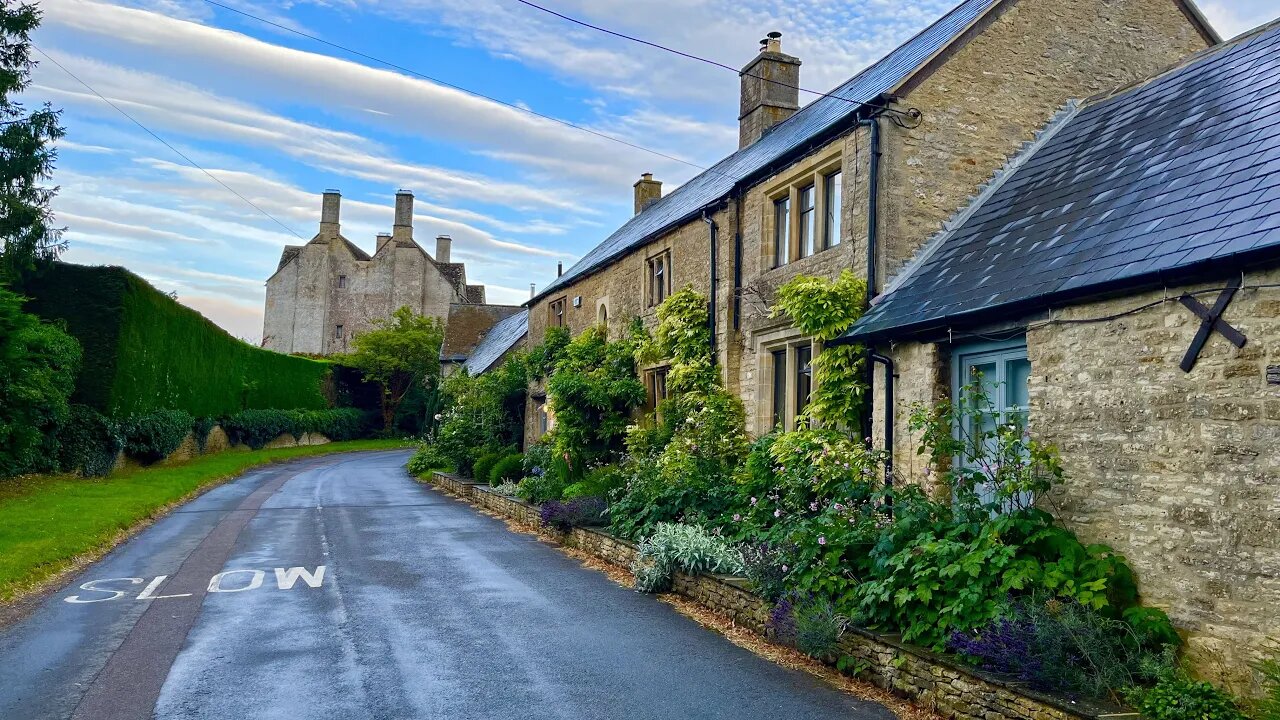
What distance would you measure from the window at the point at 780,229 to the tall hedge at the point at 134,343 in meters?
16.4

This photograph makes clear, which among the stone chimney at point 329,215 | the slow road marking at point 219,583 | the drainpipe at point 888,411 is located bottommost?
the slow road marking at point 219,583

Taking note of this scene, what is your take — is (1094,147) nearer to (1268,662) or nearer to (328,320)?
(1268,662)

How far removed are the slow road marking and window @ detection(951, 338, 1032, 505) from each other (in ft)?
26.4

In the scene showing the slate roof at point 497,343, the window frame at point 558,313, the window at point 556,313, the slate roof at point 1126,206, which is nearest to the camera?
the slate roof at point 1126,206

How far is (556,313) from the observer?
2792cm

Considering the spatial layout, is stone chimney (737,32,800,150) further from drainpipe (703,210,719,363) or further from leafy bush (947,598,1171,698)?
leafy bush (947,598,1171,698)

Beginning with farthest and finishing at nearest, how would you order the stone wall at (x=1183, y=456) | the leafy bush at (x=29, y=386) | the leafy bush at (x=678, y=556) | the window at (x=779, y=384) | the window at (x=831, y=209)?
the leafy bush at (x=29, y=386), the window at (x=779, y=384), the window at (x=831, y=209), the leafy bush at (x=678, y=556), the stone wall at (x=1183, y=456)

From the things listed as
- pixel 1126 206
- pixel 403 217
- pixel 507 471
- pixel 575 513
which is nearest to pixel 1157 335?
pixel 1126 206

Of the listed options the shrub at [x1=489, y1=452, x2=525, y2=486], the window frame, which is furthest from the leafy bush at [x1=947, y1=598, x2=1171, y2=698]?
the window frame

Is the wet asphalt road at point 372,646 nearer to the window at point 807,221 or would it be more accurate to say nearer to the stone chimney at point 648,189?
the window at point 807,221

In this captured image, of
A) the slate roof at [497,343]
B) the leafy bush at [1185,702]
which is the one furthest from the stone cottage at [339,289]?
the leafy bush at [1185,702]

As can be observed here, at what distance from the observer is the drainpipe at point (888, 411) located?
10.7 m

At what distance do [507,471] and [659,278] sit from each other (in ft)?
21.2

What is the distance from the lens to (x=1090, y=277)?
7715 millimetres
